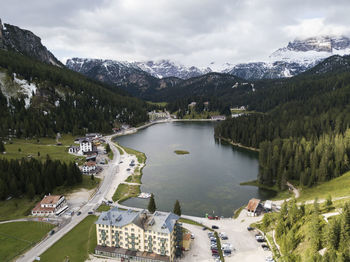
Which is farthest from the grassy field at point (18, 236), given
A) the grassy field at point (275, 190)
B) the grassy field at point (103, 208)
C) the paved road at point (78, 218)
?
the grassy field at point (275, 190)

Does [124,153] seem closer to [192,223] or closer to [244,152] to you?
[244,152]

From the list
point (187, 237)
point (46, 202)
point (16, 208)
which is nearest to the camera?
point (187, 237)

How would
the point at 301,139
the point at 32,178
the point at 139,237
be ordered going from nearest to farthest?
the point at 139,237
the point at 32,178
the point at 301,139

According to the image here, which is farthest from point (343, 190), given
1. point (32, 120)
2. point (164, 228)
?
point (32, 120)

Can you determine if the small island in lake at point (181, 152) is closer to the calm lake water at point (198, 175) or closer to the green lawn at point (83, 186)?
the calm lake water at point (198, 175)

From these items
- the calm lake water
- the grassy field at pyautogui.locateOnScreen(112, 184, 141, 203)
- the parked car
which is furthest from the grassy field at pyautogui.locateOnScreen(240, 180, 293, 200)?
the grassy field at pyautogui.locateOnScreen(112, 184, 141, 203)

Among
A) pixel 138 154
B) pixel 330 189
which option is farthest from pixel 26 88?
pixel 330 189

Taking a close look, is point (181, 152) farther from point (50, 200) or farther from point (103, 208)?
point (50, 200)
